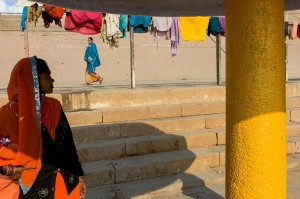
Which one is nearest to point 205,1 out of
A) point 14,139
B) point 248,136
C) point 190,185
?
point 248,136

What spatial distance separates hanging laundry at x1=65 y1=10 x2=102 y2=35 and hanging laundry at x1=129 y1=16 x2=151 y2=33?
33.3 inches

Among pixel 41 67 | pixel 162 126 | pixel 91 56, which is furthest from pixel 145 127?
pixel 91 56

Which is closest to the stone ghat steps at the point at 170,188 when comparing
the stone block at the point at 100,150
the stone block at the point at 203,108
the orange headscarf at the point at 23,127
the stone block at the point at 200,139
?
the stone block at the point at 100,150

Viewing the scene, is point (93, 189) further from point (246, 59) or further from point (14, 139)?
point (246, 59)

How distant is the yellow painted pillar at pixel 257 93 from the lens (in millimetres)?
1965

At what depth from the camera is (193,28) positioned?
8336mm

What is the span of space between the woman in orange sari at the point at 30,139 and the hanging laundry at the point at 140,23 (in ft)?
19.2

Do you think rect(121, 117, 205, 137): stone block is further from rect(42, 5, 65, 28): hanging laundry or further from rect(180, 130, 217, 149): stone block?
rect(42, 5, 65, 28): hanging laundry

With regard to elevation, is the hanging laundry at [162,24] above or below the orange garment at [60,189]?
above

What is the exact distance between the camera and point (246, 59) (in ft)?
6.52

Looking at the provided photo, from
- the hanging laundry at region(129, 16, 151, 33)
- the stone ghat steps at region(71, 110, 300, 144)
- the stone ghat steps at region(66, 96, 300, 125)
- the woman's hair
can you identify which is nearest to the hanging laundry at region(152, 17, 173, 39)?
the hanging laundry at region(129, 16, 151, 33)

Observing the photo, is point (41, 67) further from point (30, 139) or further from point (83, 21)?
point (83, 21)

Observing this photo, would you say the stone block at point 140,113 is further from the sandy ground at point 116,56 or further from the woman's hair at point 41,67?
the sandy ground at point 116,56

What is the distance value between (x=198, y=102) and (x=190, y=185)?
2669 mm
